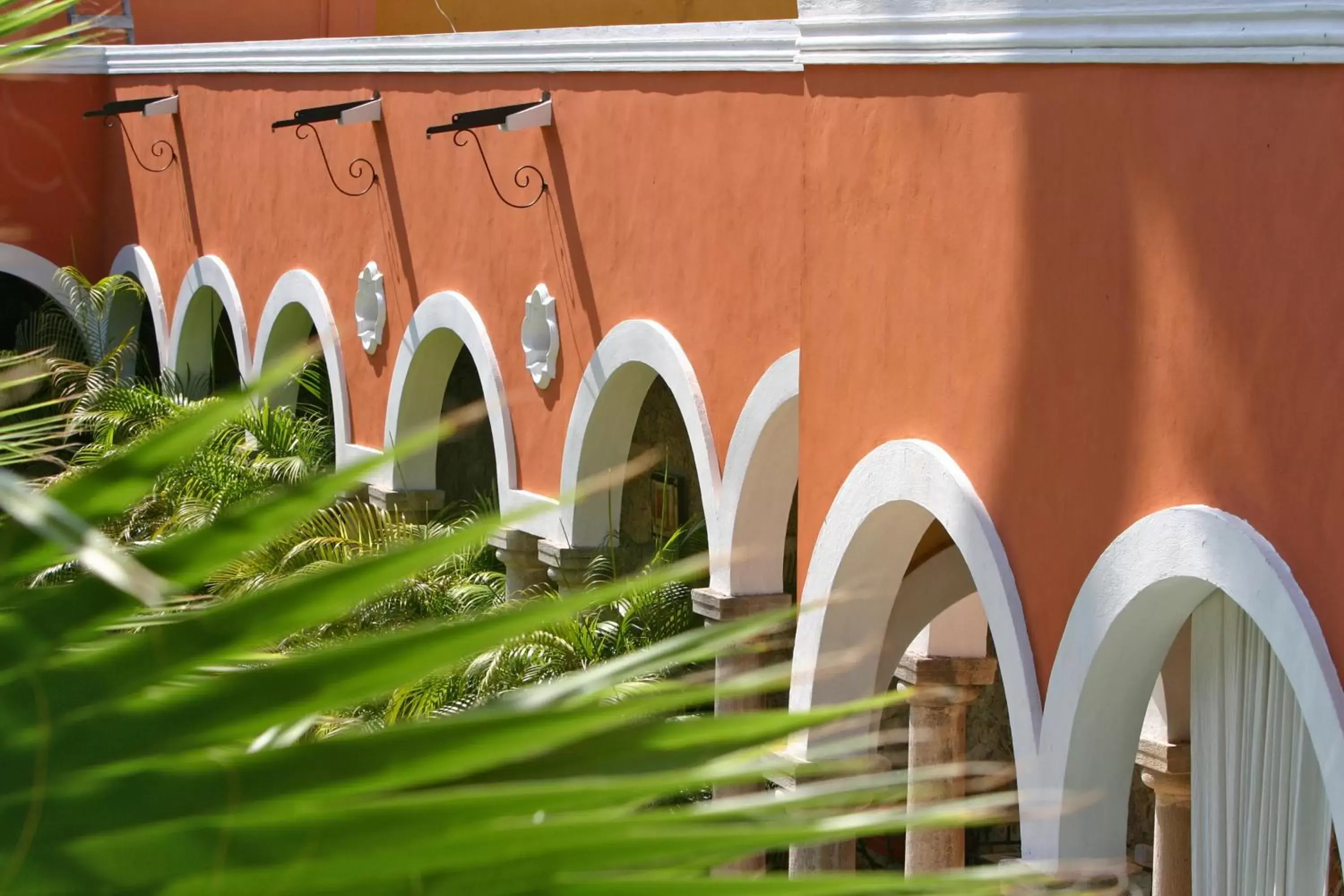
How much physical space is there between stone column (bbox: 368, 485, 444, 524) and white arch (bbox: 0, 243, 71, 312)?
5753 millimetres

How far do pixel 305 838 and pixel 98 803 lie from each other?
64mm

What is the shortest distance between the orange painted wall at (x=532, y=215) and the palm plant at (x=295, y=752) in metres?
7.56

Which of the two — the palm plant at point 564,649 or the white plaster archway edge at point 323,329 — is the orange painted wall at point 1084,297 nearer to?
the palm plant at point 564,649

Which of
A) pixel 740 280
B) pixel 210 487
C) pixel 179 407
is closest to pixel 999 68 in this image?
pixel 740 280

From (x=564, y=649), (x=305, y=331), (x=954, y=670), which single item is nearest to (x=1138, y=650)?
(x=954, y=670)

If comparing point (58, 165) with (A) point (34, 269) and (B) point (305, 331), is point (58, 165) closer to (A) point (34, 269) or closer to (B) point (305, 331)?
(A) point (34, 269)

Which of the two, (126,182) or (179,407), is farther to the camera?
(126,182)

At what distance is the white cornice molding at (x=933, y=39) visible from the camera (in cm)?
479

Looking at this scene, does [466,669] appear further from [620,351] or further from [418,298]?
[418,298]

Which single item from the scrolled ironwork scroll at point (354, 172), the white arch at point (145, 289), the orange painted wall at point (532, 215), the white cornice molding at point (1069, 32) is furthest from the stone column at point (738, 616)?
the white arch at point (145, 289)

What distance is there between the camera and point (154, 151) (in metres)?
17.0

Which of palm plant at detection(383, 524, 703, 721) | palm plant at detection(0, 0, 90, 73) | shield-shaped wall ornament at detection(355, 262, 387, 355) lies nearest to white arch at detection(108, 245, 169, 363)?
shield-shaped wall ornament at detection(355, 262, 387, 355)

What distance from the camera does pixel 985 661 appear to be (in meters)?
Answer: 8.16

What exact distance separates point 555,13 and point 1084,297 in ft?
42.4
